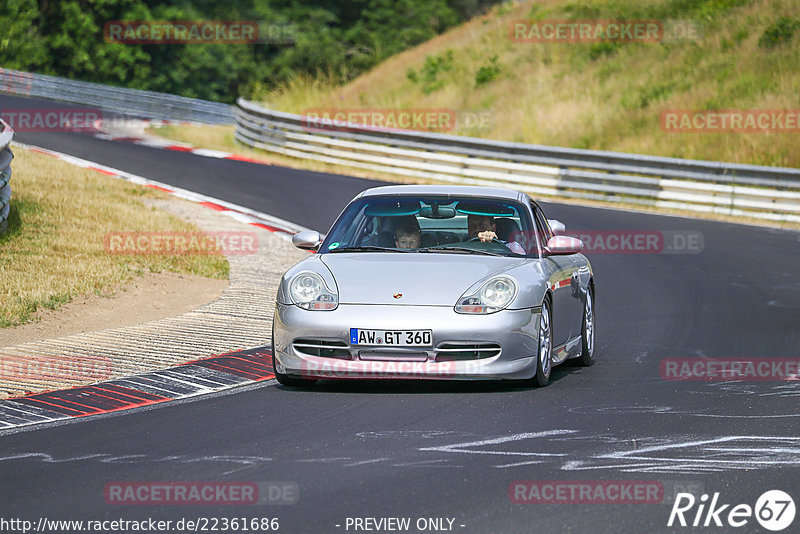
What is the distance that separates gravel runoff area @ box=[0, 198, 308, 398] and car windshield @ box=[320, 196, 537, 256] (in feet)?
5.37

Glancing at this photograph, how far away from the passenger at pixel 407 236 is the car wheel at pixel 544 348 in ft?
3.69

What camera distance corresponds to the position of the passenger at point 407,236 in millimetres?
9656

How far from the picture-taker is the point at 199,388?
9.09 m

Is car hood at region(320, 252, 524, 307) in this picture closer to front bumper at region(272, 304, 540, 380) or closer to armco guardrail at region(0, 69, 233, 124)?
front bumper at region(272, 304, 540, 380)

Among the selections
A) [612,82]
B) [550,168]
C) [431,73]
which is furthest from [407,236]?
[431,73]

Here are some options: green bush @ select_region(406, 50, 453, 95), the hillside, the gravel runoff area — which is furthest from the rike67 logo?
green bush @ select_region(406, 50, 453, 95)

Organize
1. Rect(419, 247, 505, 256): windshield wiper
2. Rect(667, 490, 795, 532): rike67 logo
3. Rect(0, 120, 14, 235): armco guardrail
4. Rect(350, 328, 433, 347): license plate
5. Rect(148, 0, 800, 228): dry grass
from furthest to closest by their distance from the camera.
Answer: Rect(148, 0, 800, 228): dry grass < Rect(0, 120, 14, 235): armco guardrail < Rect(419, 247, 505, 256): windshield wiper < Rect(350, 328, 433, 347): license plate < Rect(667, 490, 795, 532): rike67 logo

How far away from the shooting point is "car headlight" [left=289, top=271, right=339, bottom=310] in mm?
8719

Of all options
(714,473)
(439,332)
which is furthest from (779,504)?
(439,332)

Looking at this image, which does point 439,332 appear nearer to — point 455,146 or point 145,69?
point 455,146

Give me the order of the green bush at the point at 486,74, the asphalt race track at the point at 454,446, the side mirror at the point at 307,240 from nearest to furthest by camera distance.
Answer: the asphalt race track at the point at 454,446
the side mirror at the point at 307,240
the green bush at the point at 486,74

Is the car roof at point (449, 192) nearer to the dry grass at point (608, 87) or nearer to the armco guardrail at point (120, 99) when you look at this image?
the dry grass at point (608, 87)

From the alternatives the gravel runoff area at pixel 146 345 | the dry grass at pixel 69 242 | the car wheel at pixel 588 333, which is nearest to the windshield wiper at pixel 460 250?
the car wheel at pixel 588 333

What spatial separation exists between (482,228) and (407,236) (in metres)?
0.57
